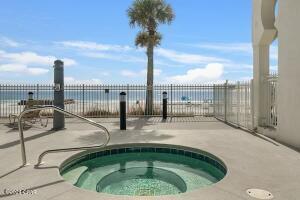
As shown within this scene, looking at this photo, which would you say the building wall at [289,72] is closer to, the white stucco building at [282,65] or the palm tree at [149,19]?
the white stucco building at [282,65]

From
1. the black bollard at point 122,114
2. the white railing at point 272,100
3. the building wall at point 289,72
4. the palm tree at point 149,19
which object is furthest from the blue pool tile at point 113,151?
the palm tree at point 149,19

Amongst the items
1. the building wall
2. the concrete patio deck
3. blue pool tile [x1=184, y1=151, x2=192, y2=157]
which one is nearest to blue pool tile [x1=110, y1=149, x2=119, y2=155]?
the concrete patio deck

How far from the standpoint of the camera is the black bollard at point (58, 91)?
9492mm

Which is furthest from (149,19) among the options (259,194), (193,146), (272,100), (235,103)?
(259,194)

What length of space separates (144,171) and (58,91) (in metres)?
5.10

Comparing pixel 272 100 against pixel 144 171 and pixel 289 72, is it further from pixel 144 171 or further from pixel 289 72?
pixel 144 171

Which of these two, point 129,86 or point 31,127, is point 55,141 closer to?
point 31,127

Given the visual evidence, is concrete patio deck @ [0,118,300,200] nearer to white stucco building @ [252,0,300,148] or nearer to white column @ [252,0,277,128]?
white stucco building @ [252,0,300,148]

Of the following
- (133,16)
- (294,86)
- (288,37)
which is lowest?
(294,86)

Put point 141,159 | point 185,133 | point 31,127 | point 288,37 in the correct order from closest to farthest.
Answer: point 141,159, point 288,37, point 185,133, point 31,127

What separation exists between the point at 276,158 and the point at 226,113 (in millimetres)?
6701

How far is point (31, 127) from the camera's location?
1032 cm

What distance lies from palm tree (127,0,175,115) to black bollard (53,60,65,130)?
310 inches

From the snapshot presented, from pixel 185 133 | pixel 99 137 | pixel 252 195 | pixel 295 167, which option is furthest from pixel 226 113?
pixel 252 195
